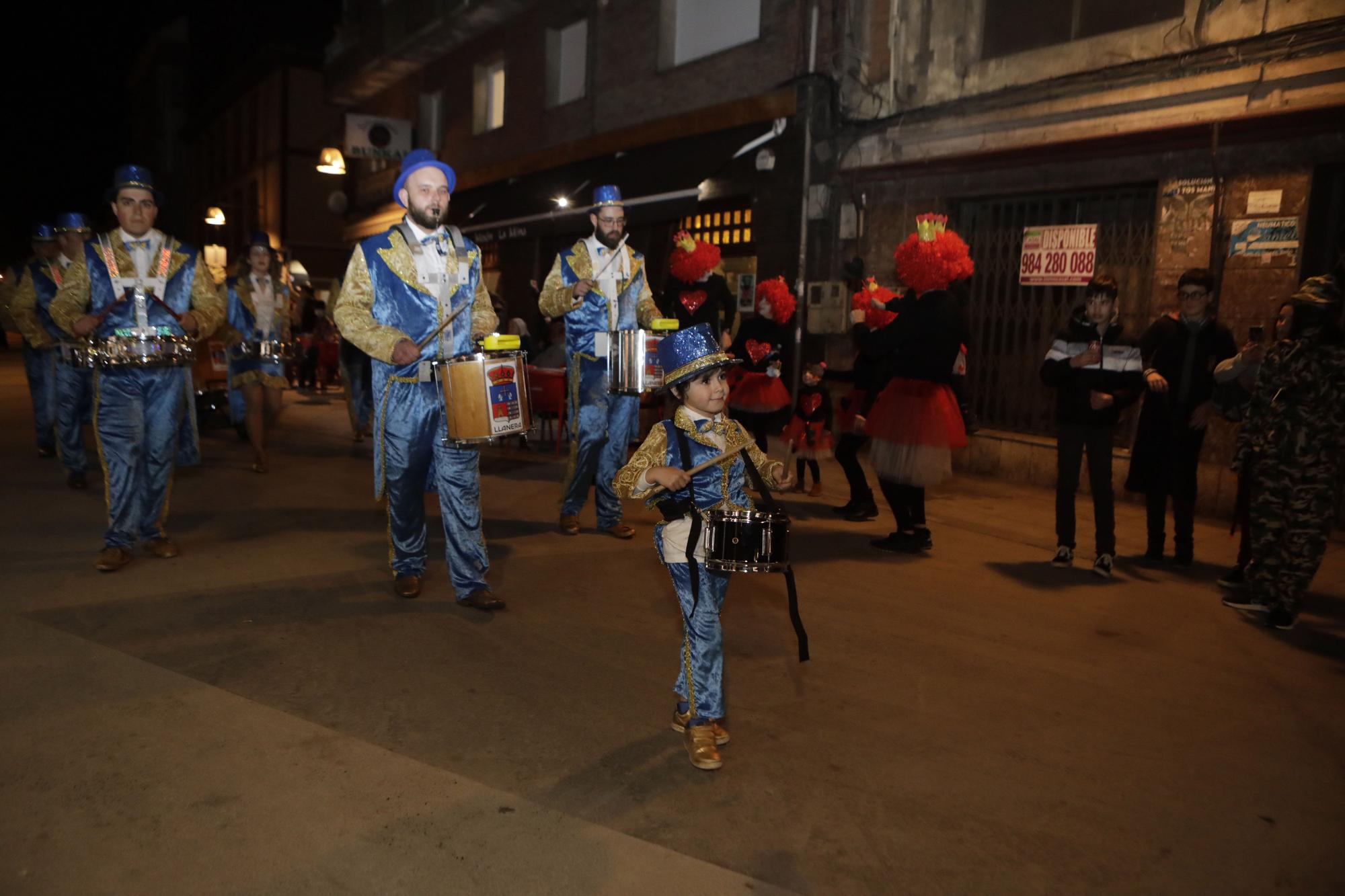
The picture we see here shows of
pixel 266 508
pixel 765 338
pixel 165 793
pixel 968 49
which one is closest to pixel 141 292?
pixel 266 508

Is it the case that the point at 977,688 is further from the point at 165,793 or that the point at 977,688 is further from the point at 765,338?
the point at 765,338

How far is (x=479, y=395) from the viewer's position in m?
4.61

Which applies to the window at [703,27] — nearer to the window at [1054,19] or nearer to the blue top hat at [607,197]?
the window at [1054,19]

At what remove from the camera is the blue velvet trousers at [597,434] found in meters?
6.80

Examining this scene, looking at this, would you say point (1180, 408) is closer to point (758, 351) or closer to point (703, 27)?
point (758, 351)

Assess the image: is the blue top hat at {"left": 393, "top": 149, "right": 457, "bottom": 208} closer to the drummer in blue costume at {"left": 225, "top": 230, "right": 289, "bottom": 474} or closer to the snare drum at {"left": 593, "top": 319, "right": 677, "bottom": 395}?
the snare drum at {"left": 593, "top": 319, "right": 677, "bottom": 395}

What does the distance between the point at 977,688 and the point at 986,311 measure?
6.72 metres

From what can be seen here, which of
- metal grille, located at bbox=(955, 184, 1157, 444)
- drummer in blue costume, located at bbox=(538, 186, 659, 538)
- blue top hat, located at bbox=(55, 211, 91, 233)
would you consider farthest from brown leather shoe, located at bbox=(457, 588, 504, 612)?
metal grille, located at bbox=(955, 184, 1157, 444)

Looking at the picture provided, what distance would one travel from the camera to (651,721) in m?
3.76

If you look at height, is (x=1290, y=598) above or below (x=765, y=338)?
below

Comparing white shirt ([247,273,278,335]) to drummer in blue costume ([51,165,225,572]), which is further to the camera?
white shirt ([247,273,278,335])

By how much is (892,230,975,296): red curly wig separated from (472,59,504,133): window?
48.1 feet

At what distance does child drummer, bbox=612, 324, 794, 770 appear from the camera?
338cm

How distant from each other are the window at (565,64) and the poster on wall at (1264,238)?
38.3ft
